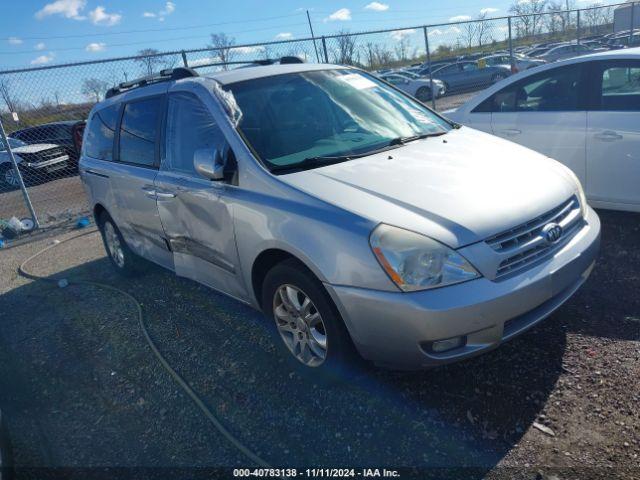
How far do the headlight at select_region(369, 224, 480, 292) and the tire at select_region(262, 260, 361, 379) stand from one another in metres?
0.46

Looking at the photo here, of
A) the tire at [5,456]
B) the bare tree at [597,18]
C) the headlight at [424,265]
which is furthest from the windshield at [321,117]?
the bare tree at [597,18]

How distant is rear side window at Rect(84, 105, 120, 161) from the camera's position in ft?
16.2

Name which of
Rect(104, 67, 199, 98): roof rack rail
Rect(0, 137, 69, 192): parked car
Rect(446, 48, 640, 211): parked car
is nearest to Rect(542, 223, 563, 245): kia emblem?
Rect(446, 48, 640, 211): parked car

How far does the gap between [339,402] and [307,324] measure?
1.56 ft

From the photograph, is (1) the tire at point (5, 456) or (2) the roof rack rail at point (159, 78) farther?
(2) the roof rack rail at point (159, 78)

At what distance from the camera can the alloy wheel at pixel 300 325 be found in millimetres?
2967

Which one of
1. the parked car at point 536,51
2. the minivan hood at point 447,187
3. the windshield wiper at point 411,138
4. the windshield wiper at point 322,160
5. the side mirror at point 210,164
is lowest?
the parked car at point 536,51

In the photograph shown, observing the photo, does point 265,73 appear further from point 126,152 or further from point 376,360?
point 376,360

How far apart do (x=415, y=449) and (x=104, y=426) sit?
1839 millimetres

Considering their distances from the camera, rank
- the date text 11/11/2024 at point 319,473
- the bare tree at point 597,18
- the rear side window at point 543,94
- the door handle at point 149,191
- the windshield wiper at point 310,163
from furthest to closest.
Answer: the bare tree at point 597,18 < the rear side window at point 543,94 < the door handle at point 149,191 < the windshield wiper at point 310,163 < the date text 11/11/2024 at point 319,473

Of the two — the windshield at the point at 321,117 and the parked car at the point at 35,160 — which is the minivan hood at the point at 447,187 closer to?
the windshield at the point at 321,117

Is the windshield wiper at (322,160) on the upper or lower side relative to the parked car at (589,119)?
upper

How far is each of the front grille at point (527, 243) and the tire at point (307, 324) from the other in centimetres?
88

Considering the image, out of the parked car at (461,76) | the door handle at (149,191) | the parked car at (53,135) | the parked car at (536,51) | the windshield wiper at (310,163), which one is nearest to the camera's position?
the windshield wiper at (310,163)
